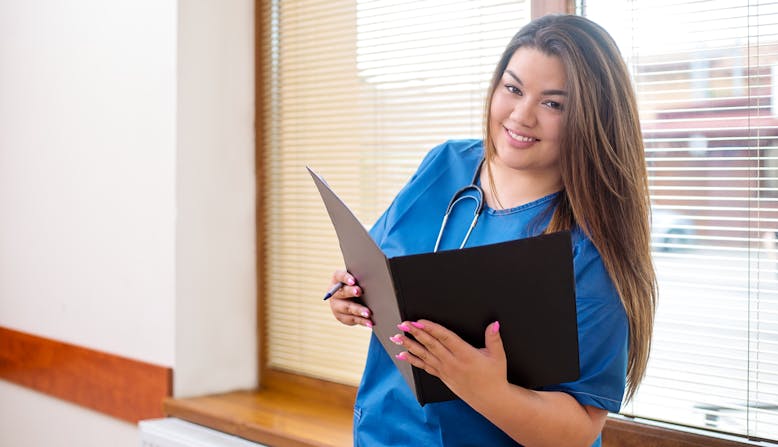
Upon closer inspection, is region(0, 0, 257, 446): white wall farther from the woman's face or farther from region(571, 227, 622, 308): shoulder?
region(571, 227, 622, 308): shoulder

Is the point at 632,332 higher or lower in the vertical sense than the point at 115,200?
lower

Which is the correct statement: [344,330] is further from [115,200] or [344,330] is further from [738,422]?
[738,422]

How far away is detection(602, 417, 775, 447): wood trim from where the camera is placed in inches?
66.8

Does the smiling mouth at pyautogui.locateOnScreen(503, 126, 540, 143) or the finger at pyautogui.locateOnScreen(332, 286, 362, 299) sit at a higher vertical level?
the smiling mouth at pyautogui.locateOnScreen(503, 126, 540, 143)

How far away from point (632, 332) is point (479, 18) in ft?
3.34

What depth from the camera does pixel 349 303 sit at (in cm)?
146

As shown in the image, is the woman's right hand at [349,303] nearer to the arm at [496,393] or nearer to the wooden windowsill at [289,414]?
the arm at [496,393]

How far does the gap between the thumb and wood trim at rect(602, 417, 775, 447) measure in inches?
27.5

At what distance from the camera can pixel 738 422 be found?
1.68 metres

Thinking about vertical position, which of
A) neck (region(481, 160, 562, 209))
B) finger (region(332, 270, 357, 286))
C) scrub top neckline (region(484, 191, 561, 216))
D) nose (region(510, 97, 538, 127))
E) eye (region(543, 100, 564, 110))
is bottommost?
finger (region(332, 270, 357, 286))

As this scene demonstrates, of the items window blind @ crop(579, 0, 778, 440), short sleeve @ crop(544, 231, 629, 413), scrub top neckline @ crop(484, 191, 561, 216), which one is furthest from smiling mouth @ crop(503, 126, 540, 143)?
window blind @ crop(579, 0, 778, 440)

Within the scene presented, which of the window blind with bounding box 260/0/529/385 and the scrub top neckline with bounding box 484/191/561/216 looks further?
the window blind with bounding box 260/0/529/385

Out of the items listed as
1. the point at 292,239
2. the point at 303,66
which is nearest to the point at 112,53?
the point at 303,66

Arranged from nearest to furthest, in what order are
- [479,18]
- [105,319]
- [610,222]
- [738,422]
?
[610,222], [738,422], [479,18], [105,319]
